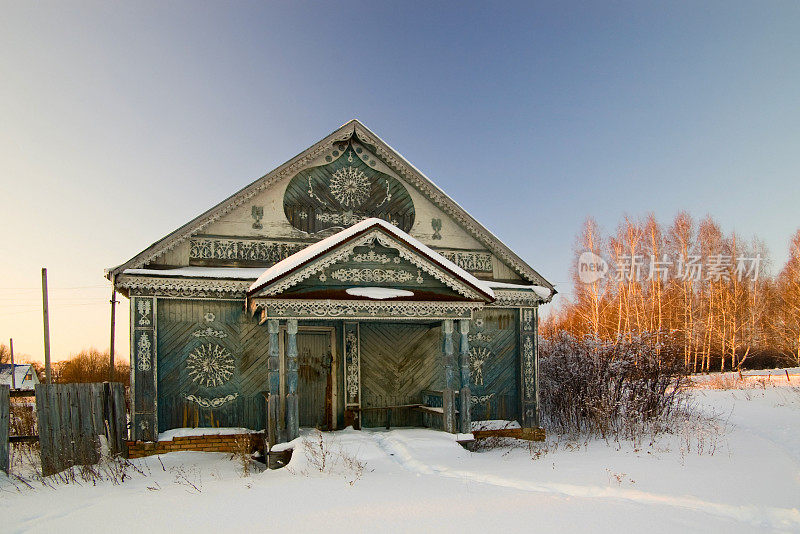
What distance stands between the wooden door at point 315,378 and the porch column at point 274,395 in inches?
94.2

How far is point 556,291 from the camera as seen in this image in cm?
1469

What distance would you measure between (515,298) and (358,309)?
4545mm

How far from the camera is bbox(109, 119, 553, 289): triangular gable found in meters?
12.2

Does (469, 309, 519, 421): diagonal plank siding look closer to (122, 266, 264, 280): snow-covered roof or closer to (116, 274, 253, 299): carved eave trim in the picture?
(122, 266, 264, 280): snow-covered roof

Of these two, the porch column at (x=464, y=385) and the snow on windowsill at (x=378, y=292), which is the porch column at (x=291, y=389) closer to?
the snow on windowsill at (x=378, y=292)

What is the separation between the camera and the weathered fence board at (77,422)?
10859mm

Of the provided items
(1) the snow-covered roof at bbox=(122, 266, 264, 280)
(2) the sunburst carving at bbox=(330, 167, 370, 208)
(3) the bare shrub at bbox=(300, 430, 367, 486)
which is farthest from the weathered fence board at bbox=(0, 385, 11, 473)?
(2) the sunburst carving at bbox=(330, 167, 370, 208)

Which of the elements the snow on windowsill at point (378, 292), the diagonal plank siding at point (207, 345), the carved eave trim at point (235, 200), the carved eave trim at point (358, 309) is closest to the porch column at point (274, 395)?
the carved eave trim at point (358, 309)

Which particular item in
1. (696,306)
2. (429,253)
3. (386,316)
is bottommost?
(696,306)

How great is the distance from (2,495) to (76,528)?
3.51 meters

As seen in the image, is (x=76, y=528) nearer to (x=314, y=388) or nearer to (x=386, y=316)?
(x=386, y=316)

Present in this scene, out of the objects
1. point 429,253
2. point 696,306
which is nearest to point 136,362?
point 429,253

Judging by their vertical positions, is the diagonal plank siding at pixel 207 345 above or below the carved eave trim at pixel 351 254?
below

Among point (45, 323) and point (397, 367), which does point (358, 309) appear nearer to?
point (397, 367)
